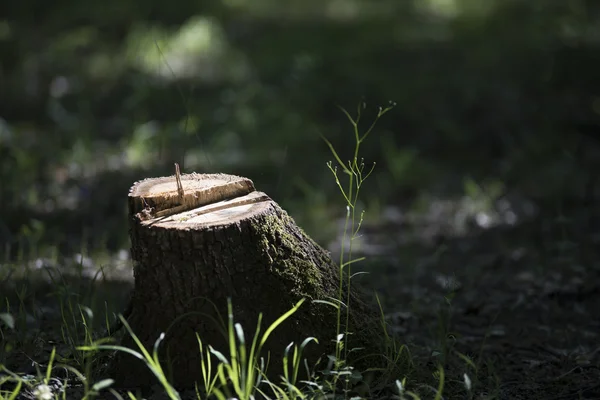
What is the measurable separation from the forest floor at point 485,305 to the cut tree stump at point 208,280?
30cm

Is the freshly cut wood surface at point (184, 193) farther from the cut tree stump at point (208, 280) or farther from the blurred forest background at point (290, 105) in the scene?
the blurred forest background at point (290, 105)

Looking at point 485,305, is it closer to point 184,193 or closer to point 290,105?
point 184,193

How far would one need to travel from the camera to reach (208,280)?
2463mm

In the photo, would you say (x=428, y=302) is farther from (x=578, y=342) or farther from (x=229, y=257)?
(x=229, y=257)

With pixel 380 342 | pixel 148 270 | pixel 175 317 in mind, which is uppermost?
pixel 148 270

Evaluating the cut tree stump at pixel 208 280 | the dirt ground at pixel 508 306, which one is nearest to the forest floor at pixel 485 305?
the dirt ground at pixel 508 306

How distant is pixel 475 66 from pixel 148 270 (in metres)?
5.11

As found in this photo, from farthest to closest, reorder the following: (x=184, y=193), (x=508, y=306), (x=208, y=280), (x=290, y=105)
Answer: (x=290, y=105), (x=508, y=306), (x=184, y=193), (x=208, y=280)

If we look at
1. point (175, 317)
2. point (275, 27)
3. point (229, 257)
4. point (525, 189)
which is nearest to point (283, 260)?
point (229, 257)

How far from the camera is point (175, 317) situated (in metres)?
2.50

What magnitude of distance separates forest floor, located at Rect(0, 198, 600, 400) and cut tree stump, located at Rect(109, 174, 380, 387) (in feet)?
0.98

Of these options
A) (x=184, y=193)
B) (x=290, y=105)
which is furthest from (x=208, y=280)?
(x=290, y=105)

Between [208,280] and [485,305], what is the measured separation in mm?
1783

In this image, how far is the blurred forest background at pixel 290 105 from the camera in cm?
509
